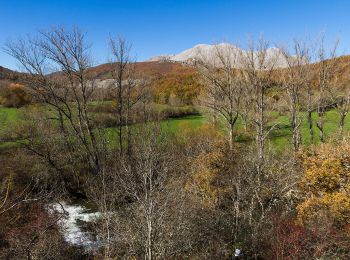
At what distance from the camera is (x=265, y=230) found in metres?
15.0

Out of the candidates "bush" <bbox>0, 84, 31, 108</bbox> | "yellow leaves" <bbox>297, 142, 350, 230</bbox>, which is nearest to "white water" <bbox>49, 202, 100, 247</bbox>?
"yellow leaves" <bbox>297, 142, 350, 230</bbox>

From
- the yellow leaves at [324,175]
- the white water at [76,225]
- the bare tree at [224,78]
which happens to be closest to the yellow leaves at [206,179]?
the yellow leaves at [324,175]

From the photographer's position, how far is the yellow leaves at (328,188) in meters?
12.7

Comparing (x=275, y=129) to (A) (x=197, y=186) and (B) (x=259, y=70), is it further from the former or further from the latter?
(A) (x=197, y=186)

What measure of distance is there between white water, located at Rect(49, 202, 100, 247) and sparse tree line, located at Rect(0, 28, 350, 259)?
57 centimetres

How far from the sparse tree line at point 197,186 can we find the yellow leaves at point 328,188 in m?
0.05

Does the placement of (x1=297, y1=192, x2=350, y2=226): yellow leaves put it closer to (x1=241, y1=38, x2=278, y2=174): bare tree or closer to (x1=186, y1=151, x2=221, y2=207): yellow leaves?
(x1=186, y1=151, x2=221, y2=207): yellow leaves

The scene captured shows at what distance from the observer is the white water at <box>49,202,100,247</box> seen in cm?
1680

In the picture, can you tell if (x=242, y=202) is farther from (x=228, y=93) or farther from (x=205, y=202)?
(x=228, y=93)

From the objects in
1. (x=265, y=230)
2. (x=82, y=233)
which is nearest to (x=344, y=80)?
(x=265, y=230)

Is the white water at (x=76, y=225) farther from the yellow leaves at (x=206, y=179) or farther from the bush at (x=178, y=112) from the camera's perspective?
the bush at (x=178, y=112)

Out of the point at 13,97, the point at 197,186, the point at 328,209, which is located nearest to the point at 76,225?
the point at 197,186

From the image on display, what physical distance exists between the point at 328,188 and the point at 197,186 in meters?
6.38

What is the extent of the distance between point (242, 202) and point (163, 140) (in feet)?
46.4
